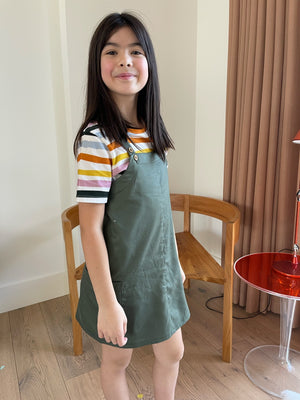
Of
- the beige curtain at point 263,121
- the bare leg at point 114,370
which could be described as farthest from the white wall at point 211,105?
the bare leg at point 114,370

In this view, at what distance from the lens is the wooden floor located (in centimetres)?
150

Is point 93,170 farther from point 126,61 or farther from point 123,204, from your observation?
point 126,61

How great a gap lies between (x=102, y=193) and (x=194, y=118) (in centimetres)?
172

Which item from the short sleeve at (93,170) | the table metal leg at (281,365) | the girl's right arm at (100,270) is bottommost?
the table metal leg at (281,365)

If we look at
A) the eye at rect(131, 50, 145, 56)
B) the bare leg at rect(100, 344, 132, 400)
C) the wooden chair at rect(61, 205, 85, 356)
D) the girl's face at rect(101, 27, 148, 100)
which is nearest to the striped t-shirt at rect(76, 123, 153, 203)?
the girl's face at rect(101, 27, 148, 100)

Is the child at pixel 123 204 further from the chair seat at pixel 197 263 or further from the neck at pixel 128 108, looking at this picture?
the chair seat at pixel 197 263

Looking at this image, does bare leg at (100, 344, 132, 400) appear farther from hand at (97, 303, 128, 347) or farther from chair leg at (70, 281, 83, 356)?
chair leg at (70, 281, 83, 356)

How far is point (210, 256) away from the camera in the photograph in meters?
1.88

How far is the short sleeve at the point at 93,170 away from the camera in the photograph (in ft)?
2.84

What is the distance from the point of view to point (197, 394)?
149cm

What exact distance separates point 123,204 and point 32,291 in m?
1.60

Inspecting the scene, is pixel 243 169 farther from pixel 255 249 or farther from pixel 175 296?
pixel 175 296

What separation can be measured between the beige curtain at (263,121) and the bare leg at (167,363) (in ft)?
3.24

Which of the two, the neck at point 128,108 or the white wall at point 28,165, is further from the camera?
the white wall at point 28,165
